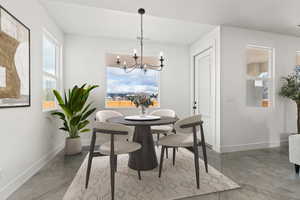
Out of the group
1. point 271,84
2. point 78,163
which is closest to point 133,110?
point 78,163

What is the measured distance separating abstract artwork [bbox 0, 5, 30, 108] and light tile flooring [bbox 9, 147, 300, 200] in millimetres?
1049

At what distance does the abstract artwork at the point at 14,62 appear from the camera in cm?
158

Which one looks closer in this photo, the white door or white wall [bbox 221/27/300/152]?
white wall [bbox 221/27/300/152]

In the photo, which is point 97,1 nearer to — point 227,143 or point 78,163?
point 78,163

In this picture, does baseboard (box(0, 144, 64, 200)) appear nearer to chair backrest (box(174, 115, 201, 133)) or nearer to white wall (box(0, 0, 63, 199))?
white wall (box(0, 0, 63, 199))

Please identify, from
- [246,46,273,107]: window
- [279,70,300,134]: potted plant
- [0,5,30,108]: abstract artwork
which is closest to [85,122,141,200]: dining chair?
[0,5,30,108]: abstract artwork

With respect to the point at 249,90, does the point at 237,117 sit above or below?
below

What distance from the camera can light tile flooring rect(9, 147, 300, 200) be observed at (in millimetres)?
1698

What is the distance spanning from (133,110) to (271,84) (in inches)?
132

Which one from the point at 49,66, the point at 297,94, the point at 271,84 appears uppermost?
the point at 49,66

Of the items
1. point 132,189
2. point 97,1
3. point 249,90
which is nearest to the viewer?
point 132,189

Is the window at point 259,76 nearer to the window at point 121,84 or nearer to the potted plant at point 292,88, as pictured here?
the potted plant at point 292,88

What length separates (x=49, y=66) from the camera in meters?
2.98

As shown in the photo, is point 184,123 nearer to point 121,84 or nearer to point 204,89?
point 204,89
